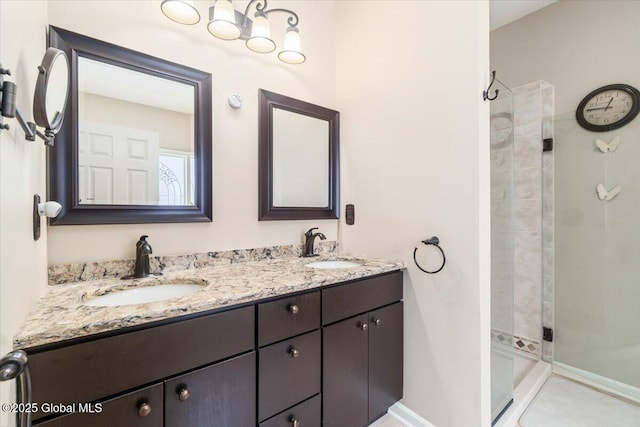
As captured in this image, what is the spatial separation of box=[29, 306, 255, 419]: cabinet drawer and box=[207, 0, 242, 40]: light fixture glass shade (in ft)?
4.38

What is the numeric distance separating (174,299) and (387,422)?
54.9 inches

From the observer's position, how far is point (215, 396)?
36.7 inches

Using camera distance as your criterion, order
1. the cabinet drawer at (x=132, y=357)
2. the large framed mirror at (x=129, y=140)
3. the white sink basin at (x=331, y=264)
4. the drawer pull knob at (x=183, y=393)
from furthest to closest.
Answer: the white sink basin at (x=331, y=264) → the large framed mirror at (x=129, y=140) → the drawer pull knob at (x=183, y=393) → the cabinet drawer at (x=132, y=357)

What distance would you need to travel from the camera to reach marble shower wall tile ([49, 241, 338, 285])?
1.15 m

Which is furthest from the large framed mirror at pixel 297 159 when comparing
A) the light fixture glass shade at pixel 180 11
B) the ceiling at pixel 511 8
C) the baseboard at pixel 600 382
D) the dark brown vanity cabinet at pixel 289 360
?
the baseboard at pixel 600 382

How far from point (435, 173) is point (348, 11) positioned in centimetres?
136

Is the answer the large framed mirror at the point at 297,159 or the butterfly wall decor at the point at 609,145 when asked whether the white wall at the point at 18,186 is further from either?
the butterfly wall decor at the point at 609,145

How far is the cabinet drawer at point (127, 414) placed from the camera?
72 centimetres

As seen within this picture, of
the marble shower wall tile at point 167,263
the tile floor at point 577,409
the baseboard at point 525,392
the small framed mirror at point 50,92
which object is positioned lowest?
the tile floor at point 577,409

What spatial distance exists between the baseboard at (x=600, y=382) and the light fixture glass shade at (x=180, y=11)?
3.22 m

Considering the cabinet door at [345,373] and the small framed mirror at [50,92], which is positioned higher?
the small framed mirror at [50,92]

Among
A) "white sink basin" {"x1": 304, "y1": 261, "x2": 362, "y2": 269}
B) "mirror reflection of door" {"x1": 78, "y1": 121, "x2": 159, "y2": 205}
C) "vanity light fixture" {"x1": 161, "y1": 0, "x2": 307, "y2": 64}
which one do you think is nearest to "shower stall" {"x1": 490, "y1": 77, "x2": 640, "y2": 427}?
"white sink basin" {"x1": 304, "y1": 261, "x2": 362, "y2": 269}

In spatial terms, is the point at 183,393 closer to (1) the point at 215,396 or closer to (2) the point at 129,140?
(1) the point at 215,396

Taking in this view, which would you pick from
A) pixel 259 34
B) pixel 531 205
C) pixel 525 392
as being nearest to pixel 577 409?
pixel 525 392
